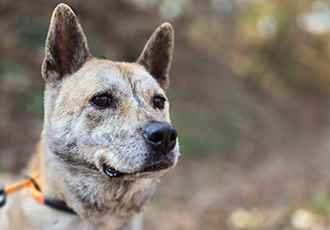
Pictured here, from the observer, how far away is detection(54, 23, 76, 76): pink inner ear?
251 centimetres

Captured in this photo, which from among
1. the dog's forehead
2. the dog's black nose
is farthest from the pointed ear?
the dog's black nose

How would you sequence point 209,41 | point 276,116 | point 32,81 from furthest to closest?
1. point 209,41
2. point 276,116
3. point 32,81

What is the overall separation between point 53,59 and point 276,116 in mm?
14232

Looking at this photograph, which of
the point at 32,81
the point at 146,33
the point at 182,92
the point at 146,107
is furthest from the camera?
the point at 182,92

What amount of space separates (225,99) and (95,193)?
12.0m

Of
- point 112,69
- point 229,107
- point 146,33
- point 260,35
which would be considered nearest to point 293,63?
point 260,35

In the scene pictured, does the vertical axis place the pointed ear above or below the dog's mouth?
above

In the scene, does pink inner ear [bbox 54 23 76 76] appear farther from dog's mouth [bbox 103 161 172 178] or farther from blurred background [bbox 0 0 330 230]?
blurred background [bbox 0 0 330 230]

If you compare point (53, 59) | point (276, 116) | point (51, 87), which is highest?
point (53, 59)

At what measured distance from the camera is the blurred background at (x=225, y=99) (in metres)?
5.96

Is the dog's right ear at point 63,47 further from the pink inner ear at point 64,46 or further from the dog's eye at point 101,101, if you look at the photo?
the dog's eye at point 101,101

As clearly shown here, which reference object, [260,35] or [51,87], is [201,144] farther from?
[260,35]

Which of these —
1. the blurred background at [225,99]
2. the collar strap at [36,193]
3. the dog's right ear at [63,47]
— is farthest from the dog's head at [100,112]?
the blurred background at [225,99]

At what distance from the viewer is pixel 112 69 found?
8.43 ft
